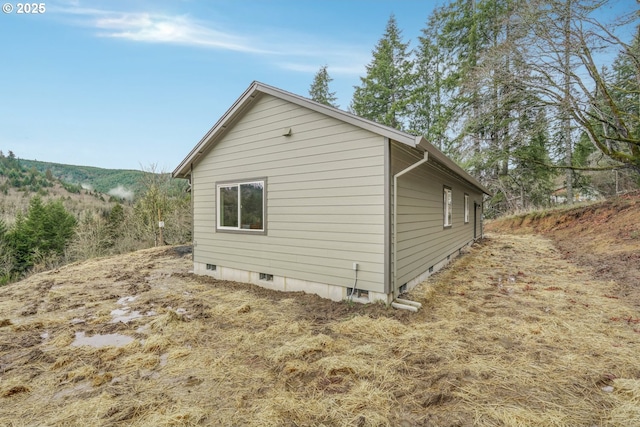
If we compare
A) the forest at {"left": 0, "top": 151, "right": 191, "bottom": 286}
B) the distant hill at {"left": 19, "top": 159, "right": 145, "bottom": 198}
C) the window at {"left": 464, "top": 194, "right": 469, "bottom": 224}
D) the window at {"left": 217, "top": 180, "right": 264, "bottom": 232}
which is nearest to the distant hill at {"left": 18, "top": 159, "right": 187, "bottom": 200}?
the distant hill at {"left": 19, "top": 159, "right": 145, "bottom": 198}

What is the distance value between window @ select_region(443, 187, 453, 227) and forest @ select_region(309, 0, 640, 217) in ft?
17.5

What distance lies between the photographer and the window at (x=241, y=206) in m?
6.18

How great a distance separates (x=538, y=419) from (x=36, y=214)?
36290mm

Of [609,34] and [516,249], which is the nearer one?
[609,34]

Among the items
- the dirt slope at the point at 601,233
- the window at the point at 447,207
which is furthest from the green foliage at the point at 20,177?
the dirt slope at the point at 601,233

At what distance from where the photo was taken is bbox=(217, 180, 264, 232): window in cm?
618

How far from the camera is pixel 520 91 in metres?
10.7

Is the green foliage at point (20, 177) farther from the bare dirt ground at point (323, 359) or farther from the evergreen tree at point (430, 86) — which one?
the bare dirt ground at point (323, 359)

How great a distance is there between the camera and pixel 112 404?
2.38m

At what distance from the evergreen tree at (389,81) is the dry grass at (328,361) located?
1785 centimetres

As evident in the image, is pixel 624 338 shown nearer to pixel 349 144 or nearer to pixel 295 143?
pixel 349 144

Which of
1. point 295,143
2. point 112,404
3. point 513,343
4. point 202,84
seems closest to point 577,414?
point 513,343

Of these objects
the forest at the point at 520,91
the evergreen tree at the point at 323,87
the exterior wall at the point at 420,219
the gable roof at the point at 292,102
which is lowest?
the exterior wall at the point at 420,219

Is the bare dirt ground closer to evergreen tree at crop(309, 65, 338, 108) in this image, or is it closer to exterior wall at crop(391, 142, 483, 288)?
exterior wall at crop(391, 142, 483, 288)
